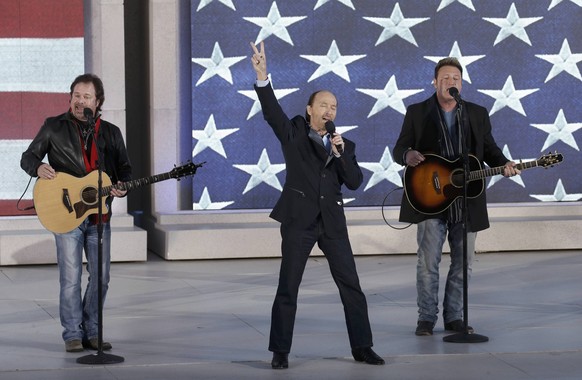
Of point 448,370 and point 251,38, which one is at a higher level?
point 251,38

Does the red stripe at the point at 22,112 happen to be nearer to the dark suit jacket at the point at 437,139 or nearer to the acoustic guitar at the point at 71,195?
the acoustic guitar at the point at 71,195

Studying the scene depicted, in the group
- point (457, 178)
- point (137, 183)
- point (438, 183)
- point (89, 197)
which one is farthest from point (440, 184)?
point (89, 197)

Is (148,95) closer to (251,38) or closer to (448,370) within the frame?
(251,38)

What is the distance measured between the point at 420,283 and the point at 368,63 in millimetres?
5274

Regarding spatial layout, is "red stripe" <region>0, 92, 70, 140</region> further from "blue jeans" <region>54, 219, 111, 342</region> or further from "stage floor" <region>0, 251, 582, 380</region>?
"blue jeans" <region>54, 219, 111, 342</region>

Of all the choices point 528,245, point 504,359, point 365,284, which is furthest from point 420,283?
point 528,245

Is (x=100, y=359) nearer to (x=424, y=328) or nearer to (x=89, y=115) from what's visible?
(x=89, y=115)

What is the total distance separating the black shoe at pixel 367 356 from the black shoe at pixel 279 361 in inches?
18.0

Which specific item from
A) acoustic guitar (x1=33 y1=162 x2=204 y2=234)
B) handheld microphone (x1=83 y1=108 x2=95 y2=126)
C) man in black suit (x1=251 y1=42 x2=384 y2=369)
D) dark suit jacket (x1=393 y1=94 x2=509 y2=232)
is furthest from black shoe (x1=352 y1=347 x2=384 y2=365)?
handheld microphone (x1=83 y1=108 x2=95 y2=126)

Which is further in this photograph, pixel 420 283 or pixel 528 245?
pixel 528 245

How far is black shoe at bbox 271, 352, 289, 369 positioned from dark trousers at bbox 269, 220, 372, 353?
5cm

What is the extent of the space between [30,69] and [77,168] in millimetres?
4800

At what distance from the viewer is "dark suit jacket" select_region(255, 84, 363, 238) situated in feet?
24.6

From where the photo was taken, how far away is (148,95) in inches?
533
